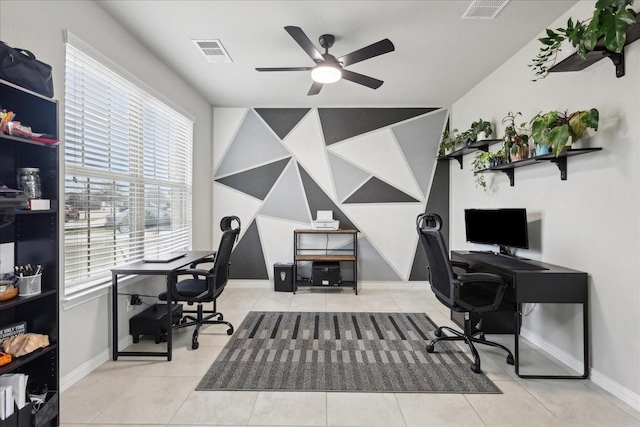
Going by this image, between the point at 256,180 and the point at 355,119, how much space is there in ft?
5.90

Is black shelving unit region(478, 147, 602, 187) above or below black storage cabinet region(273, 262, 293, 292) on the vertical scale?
above

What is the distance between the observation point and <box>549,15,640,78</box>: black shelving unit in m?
2.00

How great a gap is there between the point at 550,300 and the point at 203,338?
2981 mm

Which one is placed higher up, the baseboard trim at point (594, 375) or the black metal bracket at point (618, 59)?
the black metal bracket at point (618, 59)

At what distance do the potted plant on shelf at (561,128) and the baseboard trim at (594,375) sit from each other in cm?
162

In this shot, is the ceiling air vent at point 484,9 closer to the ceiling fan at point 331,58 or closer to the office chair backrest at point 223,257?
the ceiling fan at point 331,58

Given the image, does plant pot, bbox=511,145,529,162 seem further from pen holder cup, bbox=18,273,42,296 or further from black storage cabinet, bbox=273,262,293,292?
pen holder cup, bbox=18,273,42,296

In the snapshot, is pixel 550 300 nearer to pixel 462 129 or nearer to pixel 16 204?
pixel 462 129

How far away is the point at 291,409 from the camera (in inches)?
80.6

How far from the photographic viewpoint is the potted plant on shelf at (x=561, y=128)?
2293mm

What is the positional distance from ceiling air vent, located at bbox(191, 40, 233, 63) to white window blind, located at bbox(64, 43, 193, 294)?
708mm

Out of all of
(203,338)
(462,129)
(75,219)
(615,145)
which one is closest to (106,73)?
(75,219)

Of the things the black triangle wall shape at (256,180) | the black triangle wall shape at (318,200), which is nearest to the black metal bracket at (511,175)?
the black triangle wall shape at (318,200)

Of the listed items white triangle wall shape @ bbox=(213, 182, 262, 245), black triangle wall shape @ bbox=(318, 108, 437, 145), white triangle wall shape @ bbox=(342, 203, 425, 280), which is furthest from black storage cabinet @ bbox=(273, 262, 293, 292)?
black triangle wall shape @ bbox=(318, 108, 437, 145)
